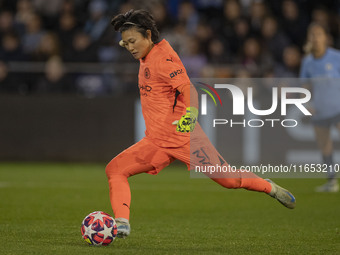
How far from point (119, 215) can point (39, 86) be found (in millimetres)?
10332

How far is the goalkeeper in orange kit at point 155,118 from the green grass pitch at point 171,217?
615 millimetres

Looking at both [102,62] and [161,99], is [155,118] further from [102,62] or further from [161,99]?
[102,62]

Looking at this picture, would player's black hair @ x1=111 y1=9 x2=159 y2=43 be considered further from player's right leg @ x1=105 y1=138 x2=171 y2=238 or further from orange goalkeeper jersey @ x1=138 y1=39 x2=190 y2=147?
player's right leg @ x1=105 y1=138 x2=171 y2=238

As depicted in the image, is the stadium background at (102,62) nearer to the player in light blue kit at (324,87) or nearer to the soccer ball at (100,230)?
the player in light blue kit at (324,87)

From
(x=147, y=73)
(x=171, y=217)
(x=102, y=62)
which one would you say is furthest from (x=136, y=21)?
(x=102, y=62)

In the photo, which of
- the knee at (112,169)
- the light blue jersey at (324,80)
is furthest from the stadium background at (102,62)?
the knee at (112,169)

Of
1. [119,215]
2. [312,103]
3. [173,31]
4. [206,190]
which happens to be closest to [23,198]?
[206,190]

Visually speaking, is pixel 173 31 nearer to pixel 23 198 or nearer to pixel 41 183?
pixel 41 183

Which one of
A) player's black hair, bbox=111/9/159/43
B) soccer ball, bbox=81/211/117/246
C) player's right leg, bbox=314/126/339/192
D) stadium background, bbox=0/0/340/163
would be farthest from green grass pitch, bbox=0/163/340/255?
stadium background, bbox=0/0/340/163

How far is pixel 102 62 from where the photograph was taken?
16109mm

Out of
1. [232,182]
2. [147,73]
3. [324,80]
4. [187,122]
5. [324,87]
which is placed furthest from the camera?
[324,87]

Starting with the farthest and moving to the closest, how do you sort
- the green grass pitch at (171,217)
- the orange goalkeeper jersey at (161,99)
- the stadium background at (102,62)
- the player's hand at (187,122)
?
the stadium background at (102,62), the orange goalkeeper jersey at (161,99), the green grass pitch at (171,217), the player's hand at (187,122)

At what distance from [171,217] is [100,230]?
2524 millimetres

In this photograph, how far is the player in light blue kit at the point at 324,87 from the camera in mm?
11922
